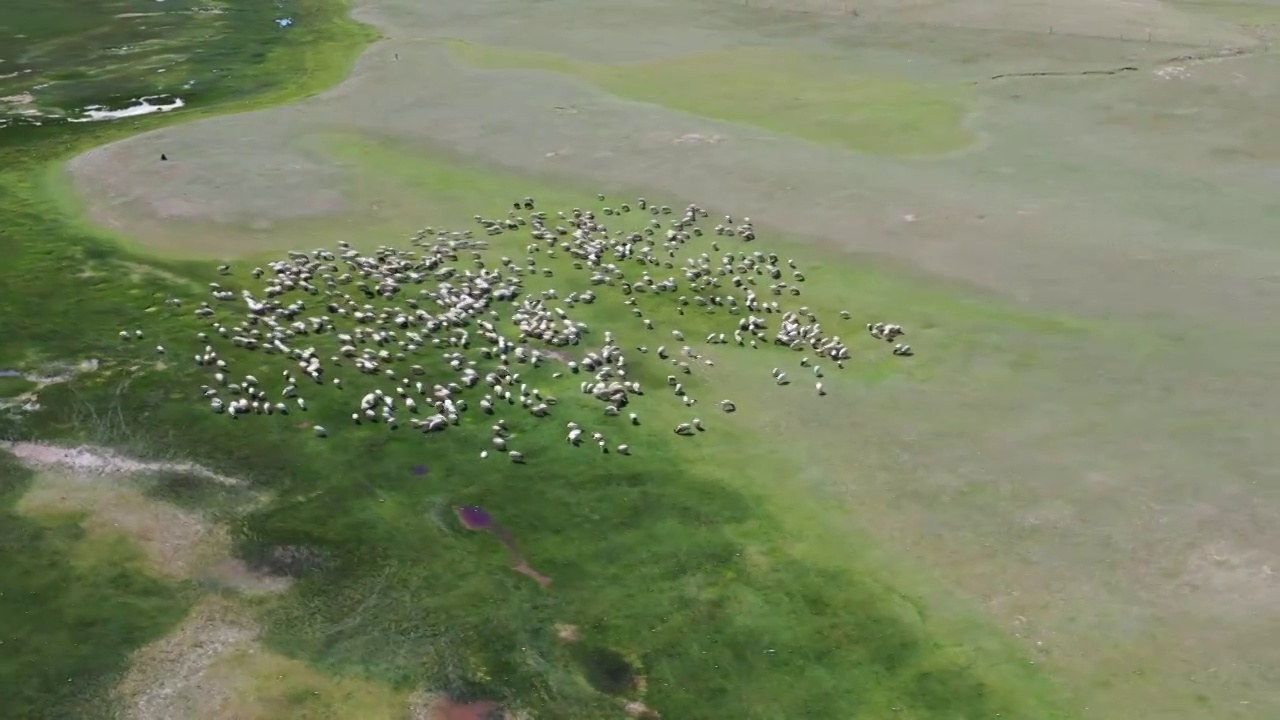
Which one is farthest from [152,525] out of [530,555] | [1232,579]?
[1232,579]

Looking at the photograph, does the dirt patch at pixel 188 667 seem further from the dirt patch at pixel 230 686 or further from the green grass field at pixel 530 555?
the green grass field at pixel 530 555

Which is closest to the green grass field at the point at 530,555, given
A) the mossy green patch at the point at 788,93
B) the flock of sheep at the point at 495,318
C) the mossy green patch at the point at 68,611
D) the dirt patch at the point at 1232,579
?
the mossy green patch at the point at 68,611

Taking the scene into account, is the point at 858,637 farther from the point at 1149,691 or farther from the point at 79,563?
the point at 79,563

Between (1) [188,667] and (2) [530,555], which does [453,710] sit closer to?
(2) [530,555]

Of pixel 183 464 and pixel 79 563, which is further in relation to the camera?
pixel 183 464

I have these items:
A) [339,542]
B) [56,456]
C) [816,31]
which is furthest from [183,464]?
[816,31]

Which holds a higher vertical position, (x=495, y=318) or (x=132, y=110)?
(x=132, y=110)
